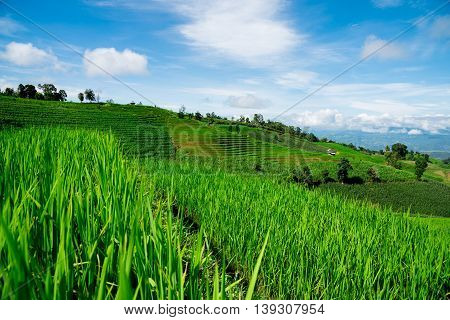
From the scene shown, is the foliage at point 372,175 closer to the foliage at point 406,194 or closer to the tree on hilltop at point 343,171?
the foliage at point 406,194

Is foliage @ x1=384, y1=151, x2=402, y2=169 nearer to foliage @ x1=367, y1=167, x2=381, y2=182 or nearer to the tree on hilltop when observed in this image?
foliage @ x1=367, y1=167, x2=381, y2=182

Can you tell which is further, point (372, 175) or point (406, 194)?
point (372, 175)

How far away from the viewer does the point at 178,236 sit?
216 cm

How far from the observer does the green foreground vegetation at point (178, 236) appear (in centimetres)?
152

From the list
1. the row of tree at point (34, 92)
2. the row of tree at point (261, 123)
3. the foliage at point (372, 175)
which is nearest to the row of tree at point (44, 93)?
the row of tree at point (34, 92)

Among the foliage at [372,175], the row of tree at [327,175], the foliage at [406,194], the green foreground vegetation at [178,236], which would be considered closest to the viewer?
the green foreground vegetation at [178,236]

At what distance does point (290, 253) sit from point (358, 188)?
60888 mm

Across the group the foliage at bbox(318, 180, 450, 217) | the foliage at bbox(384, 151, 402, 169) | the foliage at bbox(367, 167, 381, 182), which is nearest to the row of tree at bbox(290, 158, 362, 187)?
the foliage at bbox(367, 167, 381, 182)

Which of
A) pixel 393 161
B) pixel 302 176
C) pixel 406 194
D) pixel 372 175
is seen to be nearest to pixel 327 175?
pixel 302 176

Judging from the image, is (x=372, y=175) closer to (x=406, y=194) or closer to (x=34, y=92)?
(x=406, y=194)

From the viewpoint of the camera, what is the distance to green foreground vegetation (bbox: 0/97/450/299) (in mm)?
1523

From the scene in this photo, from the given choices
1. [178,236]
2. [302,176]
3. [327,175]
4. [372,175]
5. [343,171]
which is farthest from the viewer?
[372,175]

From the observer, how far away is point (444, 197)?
5950 centimetres
